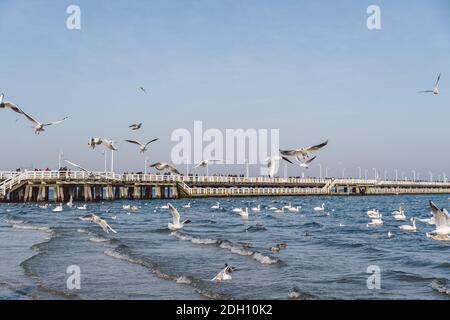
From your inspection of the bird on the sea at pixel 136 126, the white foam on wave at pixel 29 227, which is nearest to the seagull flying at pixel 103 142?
the bird on the sea at pixel 136 126

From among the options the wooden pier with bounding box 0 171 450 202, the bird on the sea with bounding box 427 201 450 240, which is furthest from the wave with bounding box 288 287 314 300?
the wooden pier with bounding box 0 171 450 202

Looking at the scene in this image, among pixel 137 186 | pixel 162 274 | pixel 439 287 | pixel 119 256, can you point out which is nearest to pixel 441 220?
pixel 439 287

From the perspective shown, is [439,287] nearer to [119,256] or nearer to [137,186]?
[119,256]

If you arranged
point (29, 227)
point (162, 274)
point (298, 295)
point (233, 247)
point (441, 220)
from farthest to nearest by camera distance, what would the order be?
point (29, 227) → point (233, 247) → point (162, 274) → point (441, 220) → point (298, 295)

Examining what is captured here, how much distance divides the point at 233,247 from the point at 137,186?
47.6 m

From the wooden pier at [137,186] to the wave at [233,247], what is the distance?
109 feet

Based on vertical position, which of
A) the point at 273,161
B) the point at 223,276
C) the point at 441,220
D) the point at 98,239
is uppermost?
the point at 273,161

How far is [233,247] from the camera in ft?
72.1

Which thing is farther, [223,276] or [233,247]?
[233,247]

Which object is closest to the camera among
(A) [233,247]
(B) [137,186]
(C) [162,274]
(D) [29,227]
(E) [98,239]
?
(C) [162,274]

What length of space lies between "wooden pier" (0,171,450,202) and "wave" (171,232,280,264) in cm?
3338

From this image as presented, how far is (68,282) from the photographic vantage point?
565 inches
